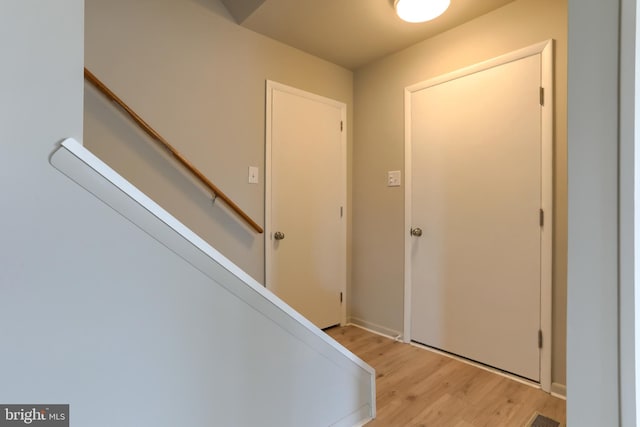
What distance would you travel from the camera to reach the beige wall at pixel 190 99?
65.8 inches

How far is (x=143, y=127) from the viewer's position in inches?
68.2

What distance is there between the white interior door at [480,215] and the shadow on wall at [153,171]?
4.81 ft

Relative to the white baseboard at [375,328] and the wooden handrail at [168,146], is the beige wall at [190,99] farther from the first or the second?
the white baseboard at [375,328]

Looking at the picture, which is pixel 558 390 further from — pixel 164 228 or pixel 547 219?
pixel 164 228

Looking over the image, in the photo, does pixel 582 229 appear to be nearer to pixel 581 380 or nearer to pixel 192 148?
pixel 581 380

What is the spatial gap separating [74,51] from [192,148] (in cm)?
121

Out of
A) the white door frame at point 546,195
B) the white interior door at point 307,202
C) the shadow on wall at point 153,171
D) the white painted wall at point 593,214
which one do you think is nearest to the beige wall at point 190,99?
the shadow on wall at point 153,171

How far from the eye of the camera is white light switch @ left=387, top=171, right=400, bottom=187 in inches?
97.9

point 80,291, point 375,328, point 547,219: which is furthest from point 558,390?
point 80,291

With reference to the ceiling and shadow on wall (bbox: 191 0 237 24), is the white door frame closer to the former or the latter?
the ceiling

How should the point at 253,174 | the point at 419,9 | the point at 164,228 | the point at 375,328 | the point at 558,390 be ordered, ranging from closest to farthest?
the point at 164,228, the point at 558,390, the point at 419,9, the point at 253,174, the point at 375,328

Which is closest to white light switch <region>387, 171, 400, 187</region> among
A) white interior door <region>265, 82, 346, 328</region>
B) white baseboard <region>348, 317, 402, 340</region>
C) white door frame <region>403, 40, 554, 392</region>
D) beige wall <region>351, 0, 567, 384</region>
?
beige wall <region>351, 0, 567, 384</region>

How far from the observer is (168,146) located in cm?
180

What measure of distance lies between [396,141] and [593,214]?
76.9 inches
